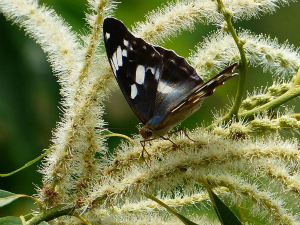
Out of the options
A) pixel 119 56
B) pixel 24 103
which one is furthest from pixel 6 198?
pixel 24 103

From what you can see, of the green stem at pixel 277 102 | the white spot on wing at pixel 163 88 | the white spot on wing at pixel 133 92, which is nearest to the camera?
the green stem at pixel 277 102

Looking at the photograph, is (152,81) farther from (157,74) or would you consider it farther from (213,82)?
(213,82)

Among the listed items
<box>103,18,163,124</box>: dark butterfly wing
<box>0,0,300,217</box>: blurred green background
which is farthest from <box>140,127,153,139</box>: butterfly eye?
<box>0,0,300,217</box>: blurred green background

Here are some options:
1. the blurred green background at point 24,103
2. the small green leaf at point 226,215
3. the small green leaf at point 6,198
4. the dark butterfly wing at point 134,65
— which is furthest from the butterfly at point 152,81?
the blurred green background at point 24,103

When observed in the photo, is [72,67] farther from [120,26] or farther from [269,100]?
[269,100]

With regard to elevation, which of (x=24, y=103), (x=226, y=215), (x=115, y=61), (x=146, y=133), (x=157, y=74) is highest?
(x=115, y=61)

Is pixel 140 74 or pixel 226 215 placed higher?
pixel 140 74

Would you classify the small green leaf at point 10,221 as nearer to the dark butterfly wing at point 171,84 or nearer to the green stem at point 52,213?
the green stem at point 52,213

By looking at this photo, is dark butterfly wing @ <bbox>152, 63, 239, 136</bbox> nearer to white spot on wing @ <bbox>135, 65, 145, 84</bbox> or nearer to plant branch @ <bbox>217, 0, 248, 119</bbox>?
plant branch @ <bbox>217, 0, 248, 119</bbox>
